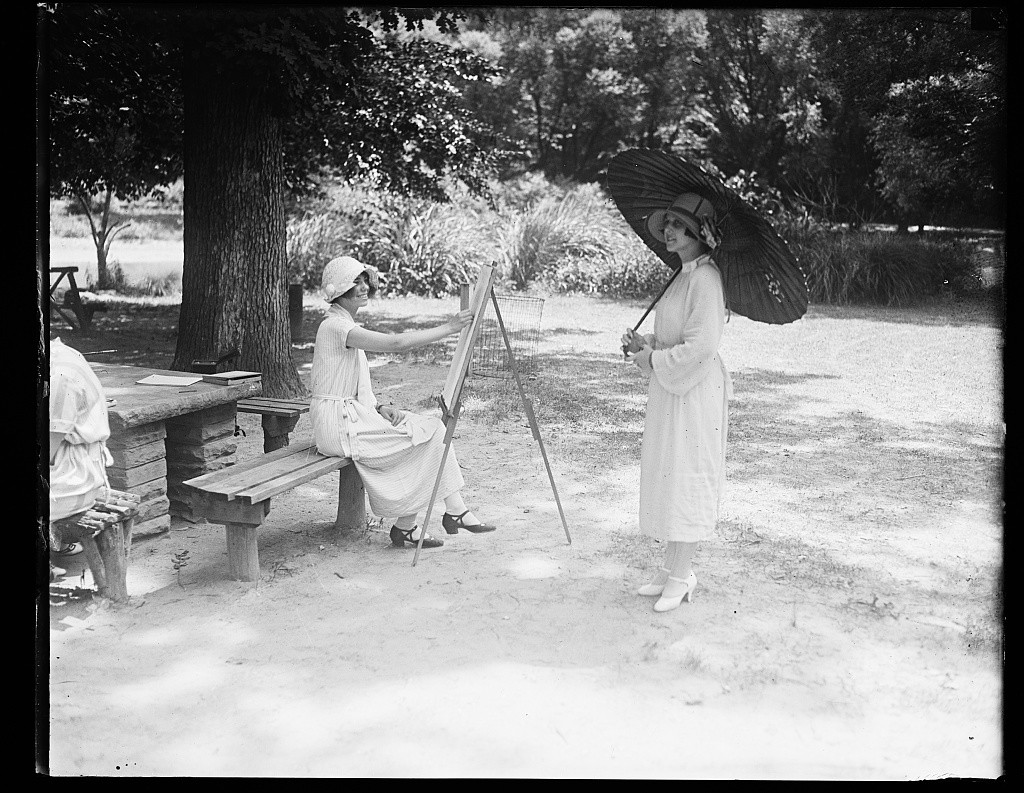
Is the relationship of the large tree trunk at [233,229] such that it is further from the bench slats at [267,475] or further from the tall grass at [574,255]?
the tall grass at [574,255]

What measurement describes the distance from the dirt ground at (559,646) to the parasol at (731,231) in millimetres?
1371

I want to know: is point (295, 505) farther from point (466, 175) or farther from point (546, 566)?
point (466, 175)

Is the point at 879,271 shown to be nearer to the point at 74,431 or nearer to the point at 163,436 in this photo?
the point at 163,436

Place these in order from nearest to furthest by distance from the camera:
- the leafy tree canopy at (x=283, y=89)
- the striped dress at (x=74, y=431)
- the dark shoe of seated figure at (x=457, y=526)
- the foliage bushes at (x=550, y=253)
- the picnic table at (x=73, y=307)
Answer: the striped dress at (x=74, y=431) < the dark shoe of seated figure at (x=457, y=526) < the leafy tree canopy at (x=283, y=89) < the picnic table at (x=73, y=307) < the foliage bushes at (x=550, y=253)

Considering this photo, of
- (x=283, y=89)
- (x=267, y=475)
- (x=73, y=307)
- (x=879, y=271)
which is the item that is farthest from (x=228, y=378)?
(x=879, y=271)

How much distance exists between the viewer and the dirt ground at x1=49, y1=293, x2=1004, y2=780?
3496mm

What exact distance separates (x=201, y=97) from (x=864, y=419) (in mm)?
6212

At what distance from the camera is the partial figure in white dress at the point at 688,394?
4.50 meters

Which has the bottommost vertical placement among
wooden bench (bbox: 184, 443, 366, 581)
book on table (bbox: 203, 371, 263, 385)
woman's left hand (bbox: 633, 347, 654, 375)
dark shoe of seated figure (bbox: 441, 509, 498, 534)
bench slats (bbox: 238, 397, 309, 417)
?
dark shoe of seated figure (bbox: 441, 509, 498, 534)

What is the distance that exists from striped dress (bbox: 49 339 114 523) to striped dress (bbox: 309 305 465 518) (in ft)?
3.64

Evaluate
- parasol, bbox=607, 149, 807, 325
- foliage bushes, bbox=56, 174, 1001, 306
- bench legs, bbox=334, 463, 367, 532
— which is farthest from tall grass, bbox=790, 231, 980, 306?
bench legs, bbox=334, 463, 367, 532

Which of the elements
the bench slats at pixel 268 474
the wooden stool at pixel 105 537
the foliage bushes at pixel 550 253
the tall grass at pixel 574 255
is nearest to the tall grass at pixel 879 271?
the foliage bushes at pixel 550 253

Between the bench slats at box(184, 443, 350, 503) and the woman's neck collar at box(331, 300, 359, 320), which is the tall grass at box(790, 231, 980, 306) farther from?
the bench slats at box(184, 443, 350, 503)
